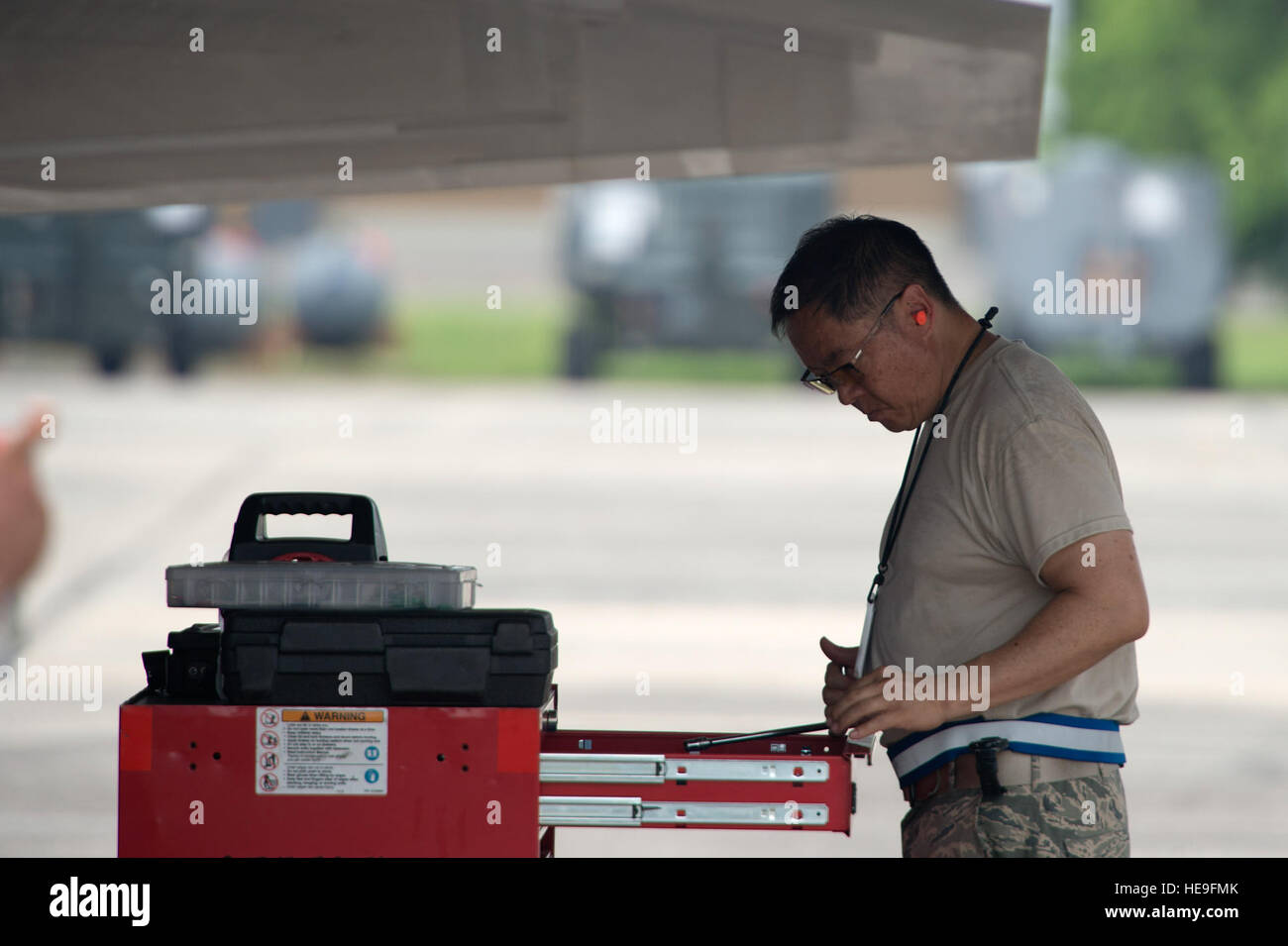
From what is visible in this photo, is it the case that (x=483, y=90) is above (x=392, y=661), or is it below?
above

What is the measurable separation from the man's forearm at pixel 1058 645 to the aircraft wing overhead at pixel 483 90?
1299 mm

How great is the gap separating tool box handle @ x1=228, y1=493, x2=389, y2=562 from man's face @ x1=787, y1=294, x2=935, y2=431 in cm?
85

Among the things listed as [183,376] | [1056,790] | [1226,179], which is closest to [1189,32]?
[1226,179]

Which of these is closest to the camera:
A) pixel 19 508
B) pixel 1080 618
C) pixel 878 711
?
pixel 1080 618

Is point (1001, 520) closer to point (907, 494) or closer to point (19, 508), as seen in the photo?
point (907, 494)

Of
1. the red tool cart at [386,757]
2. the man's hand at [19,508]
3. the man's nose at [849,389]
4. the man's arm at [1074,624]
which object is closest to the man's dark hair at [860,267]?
the man's nose at [849,389]

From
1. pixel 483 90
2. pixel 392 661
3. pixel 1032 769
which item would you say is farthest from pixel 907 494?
pixel 483 90

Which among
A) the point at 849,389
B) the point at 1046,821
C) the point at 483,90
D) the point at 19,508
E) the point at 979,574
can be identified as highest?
the point at 483,90

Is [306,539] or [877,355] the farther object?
[306,539]

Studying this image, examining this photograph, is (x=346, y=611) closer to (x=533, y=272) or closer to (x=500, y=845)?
(x=500, y=845)

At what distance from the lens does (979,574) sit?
2670 millimetres

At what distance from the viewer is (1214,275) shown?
21781 millimetres

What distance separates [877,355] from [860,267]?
16 centimetres
